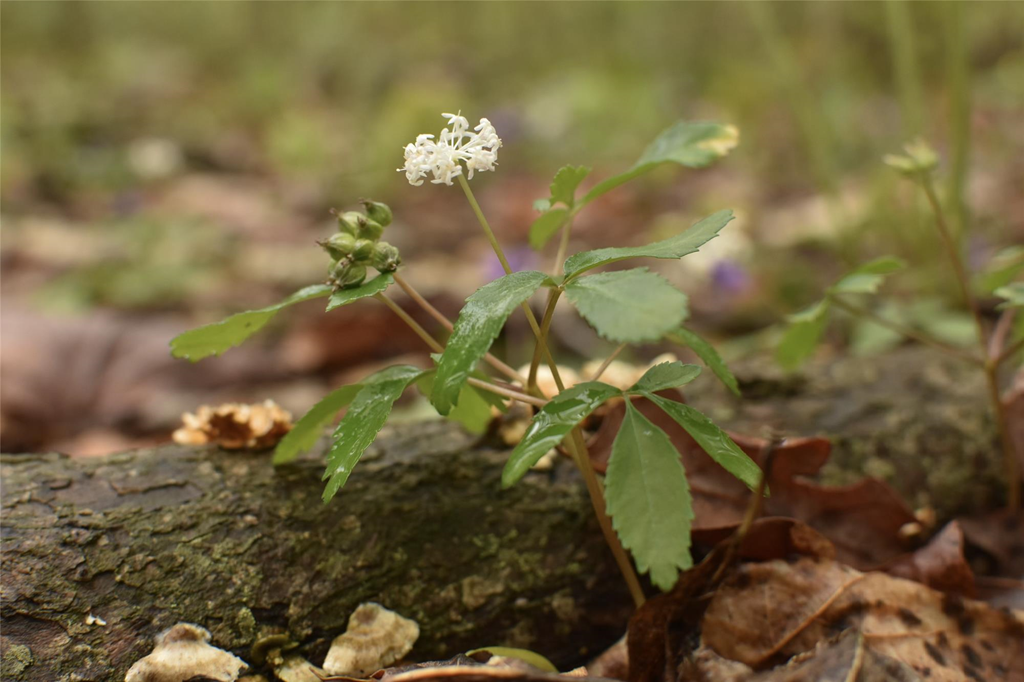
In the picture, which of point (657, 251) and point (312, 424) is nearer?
point (657, 251)

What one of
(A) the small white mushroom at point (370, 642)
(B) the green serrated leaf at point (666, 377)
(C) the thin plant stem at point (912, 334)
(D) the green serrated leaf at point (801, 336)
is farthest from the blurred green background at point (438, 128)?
(A) the small white mushroom at point (370, 642)

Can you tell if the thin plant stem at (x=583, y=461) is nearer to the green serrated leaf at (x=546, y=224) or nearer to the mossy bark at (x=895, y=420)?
the green serrated leaf at (x=546, y=224)

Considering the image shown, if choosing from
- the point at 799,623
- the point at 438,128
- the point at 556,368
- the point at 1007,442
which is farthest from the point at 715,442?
the point at 438,128

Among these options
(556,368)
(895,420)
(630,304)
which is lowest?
(895,420)

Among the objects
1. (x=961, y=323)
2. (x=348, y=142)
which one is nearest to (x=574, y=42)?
(x=348, y=142)

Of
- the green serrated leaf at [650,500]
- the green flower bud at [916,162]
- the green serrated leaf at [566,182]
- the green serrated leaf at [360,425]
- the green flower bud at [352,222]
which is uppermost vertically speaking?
the green flower bud at [352,222]

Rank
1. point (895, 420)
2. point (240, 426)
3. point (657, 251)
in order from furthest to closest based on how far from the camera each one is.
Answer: point (895, 420) → point (240, 426) → point (657, 251)

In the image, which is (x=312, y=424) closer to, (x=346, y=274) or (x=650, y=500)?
(x=346, y=274)
